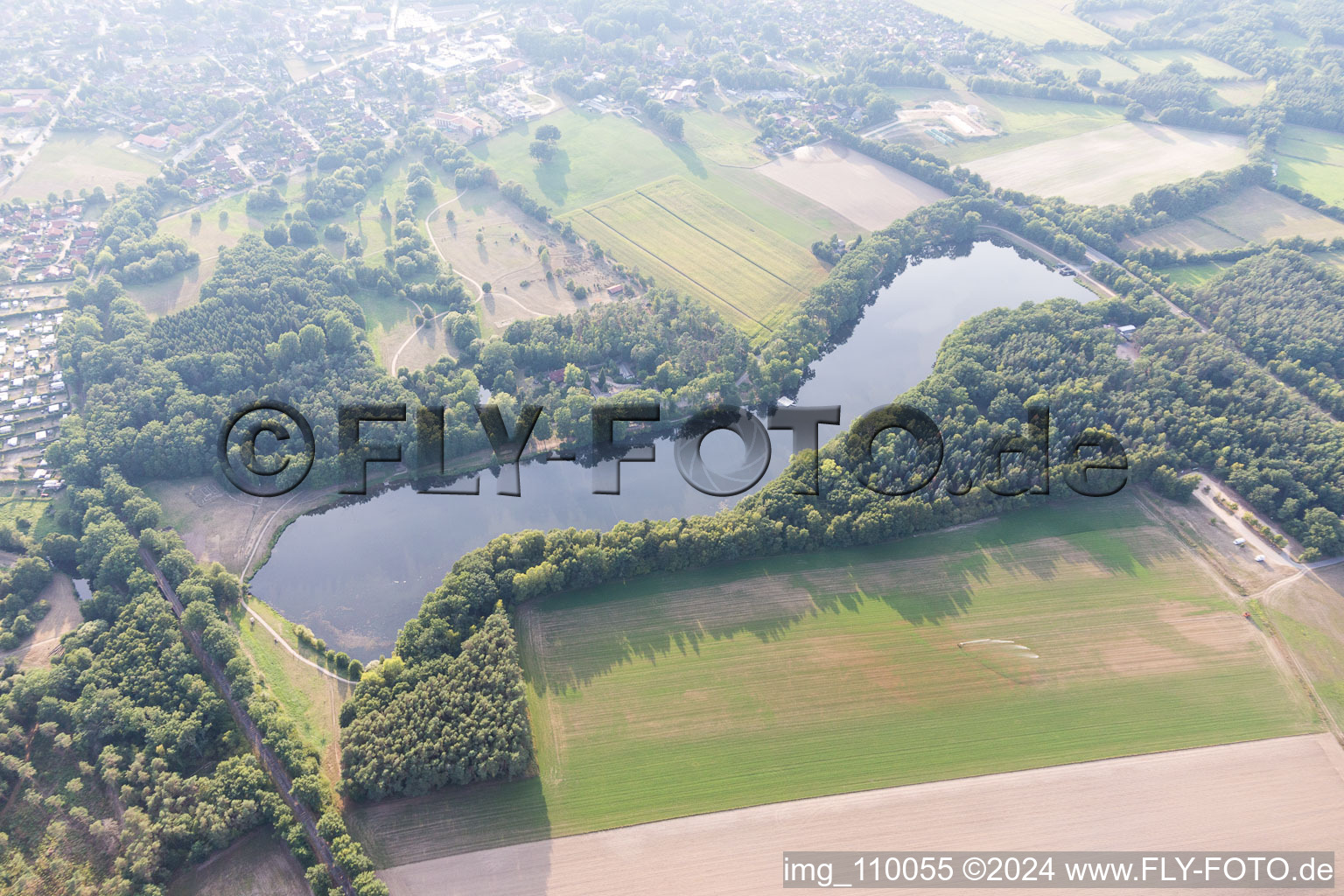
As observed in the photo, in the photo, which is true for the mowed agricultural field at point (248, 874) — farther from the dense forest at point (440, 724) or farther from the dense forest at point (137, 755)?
the dense forest at point (440, 724)

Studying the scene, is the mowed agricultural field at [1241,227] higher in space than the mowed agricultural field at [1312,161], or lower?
lower

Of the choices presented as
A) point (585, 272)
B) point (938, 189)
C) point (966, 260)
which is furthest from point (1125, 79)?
point (585, 272)

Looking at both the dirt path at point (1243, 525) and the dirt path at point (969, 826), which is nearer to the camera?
the dirt path at point (969, 826)

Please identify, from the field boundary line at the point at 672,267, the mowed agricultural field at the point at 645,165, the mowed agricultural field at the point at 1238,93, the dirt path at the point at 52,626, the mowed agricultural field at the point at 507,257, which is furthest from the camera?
the mowed agricultural field at the point at 1238,93

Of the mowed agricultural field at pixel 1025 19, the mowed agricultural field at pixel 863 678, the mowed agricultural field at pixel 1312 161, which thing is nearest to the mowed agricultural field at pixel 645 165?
the mowed agricultural field at pixel 863 678

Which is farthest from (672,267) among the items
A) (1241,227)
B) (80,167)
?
(80,167)

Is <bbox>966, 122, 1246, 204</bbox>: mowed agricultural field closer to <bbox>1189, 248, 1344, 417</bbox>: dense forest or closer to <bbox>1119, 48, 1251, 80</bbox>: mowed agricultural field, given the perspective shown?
<bbox>1119, 48, 1251, 80</bbox>: mowed agricultural field
